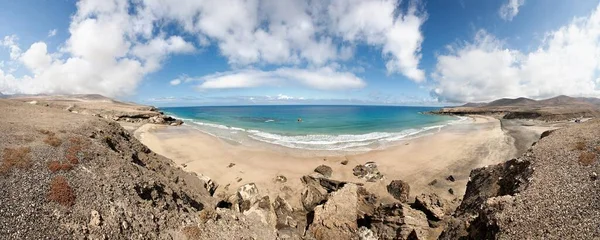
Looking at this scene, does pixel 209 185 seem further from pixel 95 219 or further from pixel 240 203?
pixel 95 219

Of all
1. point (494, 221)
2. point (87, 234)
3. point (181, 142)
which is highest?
point (494, 221)

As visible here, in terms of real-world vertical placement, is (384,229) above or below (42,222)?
below

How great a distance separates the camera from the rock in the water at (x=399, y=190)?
75.2ft

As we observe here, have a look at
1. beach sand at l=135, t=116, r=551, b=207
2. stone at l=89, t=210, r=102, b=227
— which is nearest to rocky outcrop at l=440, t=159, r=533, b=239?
beach sand at l=135, t=116, r=551, b=207

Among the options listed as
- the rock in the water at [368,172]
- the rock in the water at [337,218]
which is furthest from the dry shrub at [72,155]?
the rock in the water at [368,172]

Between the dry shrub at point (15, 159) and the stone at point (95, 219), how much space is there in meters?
4.95

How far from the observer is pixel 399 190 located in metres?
23.5

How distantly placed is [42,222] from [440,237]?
1957cm

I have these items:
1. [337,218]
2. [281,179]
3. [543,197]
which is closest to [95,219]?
[337,218]

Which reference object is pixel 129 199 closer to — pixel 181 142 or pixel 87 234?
pixel 87 234

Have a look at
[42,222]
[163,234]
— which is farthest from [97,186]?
[163,234]

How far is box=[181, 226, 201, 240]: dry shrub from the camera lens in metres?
12.6

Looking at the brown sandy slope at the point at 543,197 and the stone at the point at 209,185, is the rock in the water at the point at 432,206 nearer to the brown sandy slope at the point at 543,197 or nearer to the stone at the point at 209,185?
the brown sandy slope at the point at 543,197

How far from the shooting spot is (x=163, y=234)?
12312 millimetres
